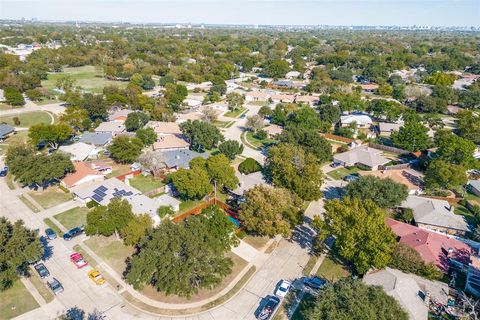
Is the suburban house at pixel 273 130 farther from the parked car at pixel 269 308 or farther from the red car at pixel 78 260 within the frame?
the red car at pixel 78 260

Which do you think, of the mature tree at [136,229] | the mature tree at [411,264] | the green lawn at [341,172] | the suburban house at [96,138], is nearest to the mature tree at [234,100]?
the suburban house at [96,138]

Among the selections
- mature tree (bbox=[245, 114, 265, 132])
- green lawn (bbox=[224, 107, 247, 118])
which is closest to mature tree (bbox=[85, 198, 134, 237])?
mature tree (bbox=[245, 114, 265, 132])

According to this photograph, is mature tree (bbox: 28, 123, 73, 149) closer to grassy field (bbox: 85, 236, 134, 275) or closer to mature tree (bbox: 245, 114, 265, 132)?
grassy field (bbox: 85, 236, 134, 275)

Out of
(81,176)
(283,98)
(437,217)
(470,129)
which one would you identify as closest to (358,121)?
(470,129)

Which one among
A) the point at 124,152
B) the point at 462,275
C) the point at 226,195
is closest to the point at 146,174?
the point at 124,152

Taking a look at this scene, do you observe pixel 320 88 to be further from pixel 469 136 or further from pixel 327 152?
pixel 327 152
